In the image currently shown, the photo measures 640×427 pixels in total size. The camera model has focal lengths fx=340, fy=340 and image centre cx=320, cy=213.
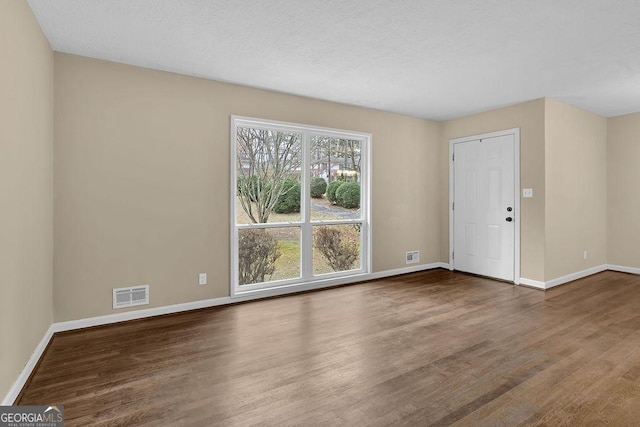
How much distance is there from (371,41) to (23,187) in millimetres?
2827

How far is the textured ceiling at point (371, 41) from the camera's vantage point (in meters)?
2.43

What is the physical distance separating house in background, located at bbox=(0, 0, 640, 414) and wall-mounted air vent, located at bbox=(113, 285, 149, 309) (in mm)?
59

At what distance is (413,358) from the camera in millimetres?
2605

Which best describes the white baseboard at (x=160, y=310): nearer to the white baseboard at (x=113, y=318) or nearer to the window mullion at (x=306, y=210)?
the white baseboard at (x=113, y=318)

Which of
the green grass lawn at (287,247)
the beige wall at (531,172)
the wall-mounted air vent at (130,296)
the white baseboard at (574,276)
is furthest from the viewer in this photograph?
the white baseboard at (574,276)

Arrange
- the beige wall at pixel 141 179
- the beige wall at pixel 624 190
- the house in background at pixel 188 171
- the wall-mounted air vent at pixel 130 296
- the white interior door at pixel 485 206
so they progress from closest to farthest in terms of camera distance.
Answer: the house in background at pixel 188 171 → the beige wall at pixel 141 179 → the wall-mounted air vent at pixel 130 296 → the white interior door at pixel 485 206 → the beige wall at pixel 624 190

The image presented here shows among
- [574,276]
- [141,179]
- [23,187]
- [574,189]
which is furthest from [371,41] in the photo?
[574,276]

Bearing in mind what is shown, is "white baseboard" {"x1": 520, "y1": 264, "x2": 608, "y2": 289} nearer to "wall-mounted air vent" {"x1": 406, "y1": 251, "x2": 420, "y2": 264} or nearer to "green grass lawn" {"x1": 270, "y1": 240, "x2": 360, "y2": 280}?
"wall-mounted air vent" {"x1": 406, "y1": 251, "x2": 420, "y2": 264}

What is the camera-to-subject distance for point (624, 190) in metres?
5.48

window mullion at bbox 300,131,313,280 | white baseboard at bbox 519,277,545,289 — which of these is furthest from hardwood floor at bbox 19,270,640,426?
window mullion at bbox 300,131,313,280

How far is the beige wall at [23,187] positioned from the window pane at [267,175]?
72.2 inches

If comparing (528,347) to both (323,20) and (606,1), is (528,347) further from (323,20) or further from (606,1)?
(323,20)

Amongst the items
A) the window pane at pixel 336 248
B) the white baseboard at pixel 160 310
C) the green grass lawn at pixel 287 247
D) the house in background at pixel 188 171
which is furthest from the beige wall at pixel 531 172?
the green grass lawn at pixel 287 247

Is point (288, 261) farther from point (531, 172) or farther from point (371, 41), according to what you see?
point (531, 172)
